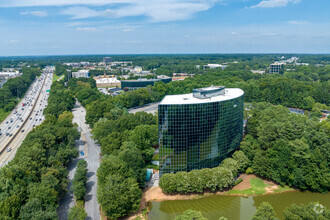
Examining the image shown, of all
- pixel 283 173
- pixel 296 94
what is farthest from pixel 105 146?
pixel 296 94

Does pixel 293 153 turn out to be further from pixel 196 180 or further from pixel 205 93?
pixel 205 93

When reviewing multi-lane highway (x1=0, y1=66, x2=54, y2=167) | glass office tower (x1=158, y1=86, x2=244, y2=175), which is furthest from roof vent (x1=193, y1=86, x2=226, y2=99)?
multi-lane highway (x1=0, y1=66, x2=54, y2=167)

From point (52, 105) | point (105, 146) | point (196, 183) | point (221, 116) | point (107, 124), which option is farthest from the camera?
point (52, 105)

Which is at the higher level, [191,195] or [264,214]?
[264,214]

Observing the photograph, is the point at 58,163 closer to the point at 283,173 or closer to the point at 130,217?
the point at 130,217

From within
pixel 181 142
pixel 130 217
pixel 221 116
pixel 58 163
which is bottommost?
pixel 130 217

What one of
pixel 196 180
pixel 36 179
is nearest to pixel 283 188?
pixel 196 180

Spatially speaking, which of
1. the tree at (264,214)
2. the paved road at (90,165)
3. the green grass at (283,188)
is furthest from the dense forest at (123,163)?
the green grass at (283,188)
